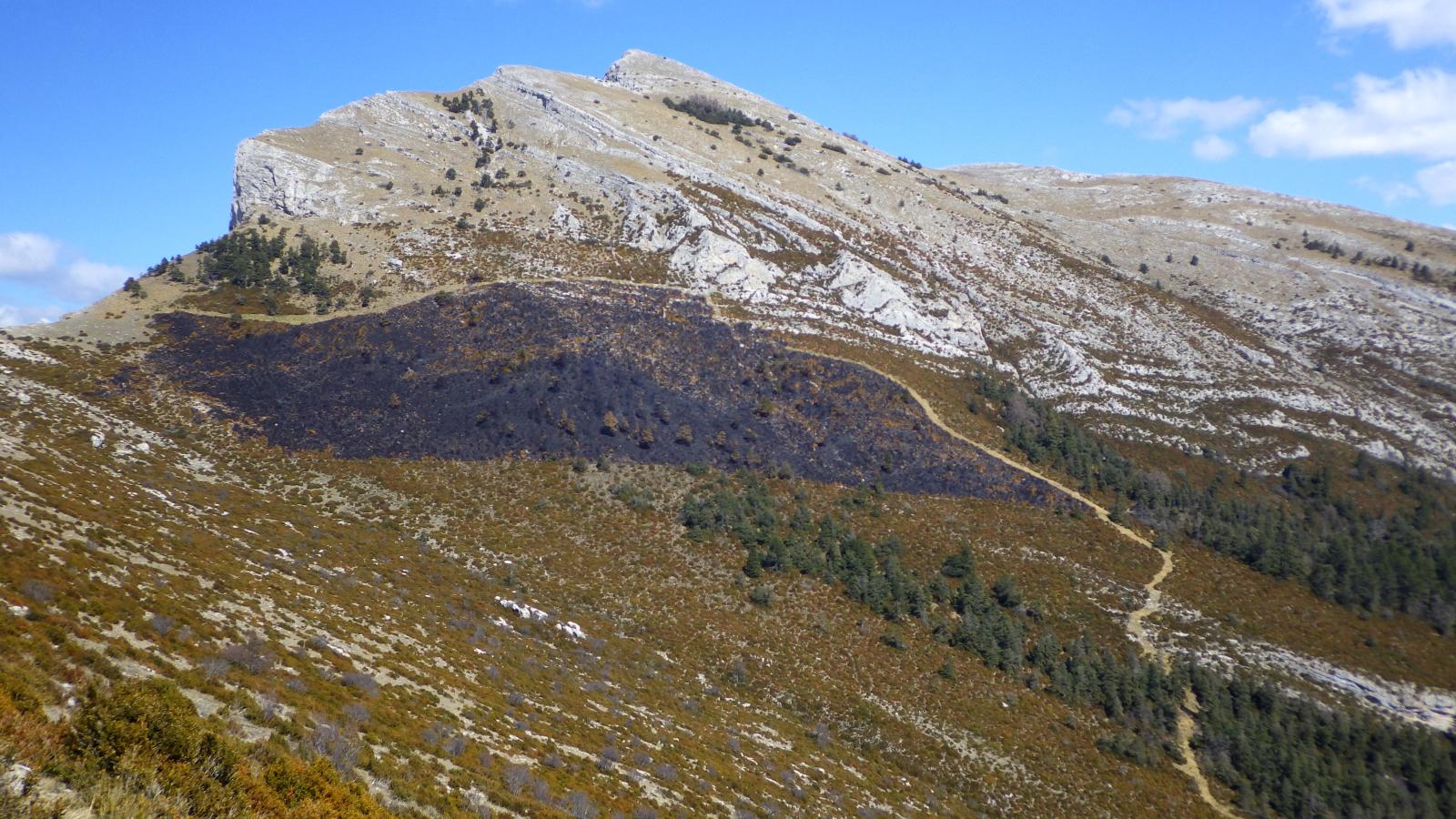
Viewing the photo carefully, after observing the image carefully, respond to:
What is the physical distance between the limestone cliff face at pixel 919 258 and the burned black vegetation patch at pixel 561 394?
35.2ft

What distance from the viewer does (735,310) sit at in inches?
3012

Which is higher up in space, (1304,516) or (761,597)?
(1304,516)

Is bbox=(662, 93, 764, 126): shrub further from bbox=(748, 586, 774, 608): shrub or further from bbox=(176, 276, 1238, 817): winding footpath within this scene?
bbox=(748, 586, 774, 608): shrub

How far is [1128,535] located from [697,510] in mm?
35779

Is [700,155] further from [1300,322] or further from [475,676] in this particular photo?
[475,676]

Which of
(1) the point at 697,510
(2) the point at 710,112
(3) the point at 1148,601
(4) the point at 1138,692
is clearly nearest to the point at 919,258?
(3) the point at 1148,601

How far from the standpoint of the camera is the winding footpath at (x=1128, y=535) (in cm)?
4169

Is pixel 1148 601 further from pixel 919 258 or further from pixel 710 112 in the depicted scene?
pixel 710 112

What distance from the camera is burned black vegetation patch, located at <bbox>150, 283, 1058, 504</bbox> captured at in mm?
56812

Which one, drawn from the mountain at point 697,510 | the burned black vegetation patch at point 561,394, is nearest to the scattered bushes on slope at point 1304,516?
the mountain at point 697,510

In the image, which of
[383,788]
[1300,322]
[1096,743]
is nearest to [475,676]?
[383,788]

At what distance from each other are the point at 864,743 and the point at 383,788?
26759mm

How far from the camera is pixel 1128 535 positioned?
57.8 m

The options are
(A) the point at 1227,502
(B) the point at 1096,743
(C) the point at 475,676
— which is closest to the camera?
(C) the point at 475,676
